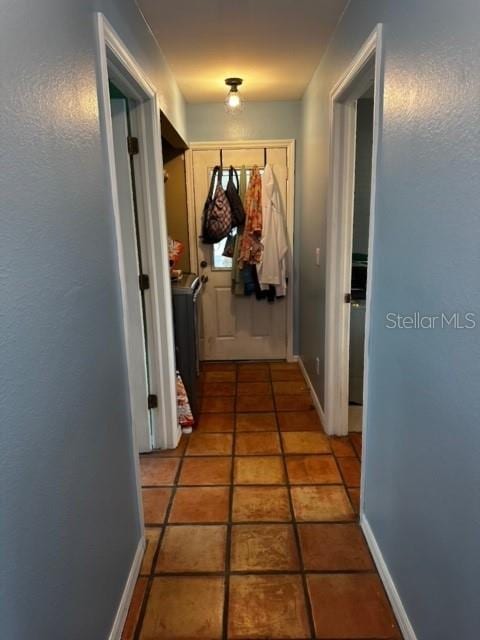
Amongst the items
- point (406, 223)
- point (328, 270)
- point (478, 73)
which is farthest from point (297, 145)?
point (478, 73)

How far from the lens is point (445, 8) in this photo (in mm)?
1109

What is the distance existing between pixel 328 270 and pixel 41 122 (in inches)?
75.8

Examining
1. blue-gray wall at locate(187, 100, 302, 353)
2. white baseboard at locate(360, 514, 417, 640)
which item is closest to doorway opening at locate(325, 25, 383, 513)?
white baseboard at locate(360, 514, 417, 640)

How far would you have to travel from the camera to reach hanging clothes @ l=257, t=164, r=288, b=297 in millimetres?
3830

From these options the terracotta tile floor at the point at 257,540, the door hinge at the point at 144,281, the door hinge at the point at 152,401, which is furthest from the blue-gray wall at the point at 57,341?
the door hinge at the point at 152,401

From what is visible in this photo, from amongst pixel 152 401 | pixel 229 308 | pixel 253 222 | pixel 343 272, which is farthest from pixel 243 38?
pixel 229 308

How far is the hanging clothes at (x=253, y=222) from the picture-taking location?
3.84 meters

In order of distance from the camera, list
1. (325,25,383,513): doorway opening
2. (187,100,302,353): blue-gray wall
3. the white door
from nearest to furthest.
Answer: (325,25,383,513): doorway opening < (187,100,302,353): blue-gray wall < the white door

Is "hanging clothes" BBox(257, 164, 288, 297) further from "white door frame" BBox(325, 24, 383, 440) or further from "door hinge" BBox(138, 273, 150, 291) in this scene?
"door hinge" BBox(138, 273, 150, 291)

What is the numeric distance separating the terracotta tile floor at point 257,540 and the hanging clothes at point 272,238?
1.30 meters

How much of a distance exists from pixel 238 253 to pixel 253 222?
0.31 m

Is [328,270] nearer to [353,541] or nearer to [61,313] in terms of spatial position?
[353,541]

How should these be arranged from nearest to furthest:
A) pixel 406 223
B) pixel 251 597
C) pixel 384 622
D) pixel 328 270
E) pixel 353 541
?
pixel 406 223, pixel 384 622, pixel 251 597, pixel 353 541, pixel 328 270

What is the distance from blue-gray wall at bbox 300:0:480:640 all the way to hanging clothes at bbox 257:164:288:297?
1964 mm
